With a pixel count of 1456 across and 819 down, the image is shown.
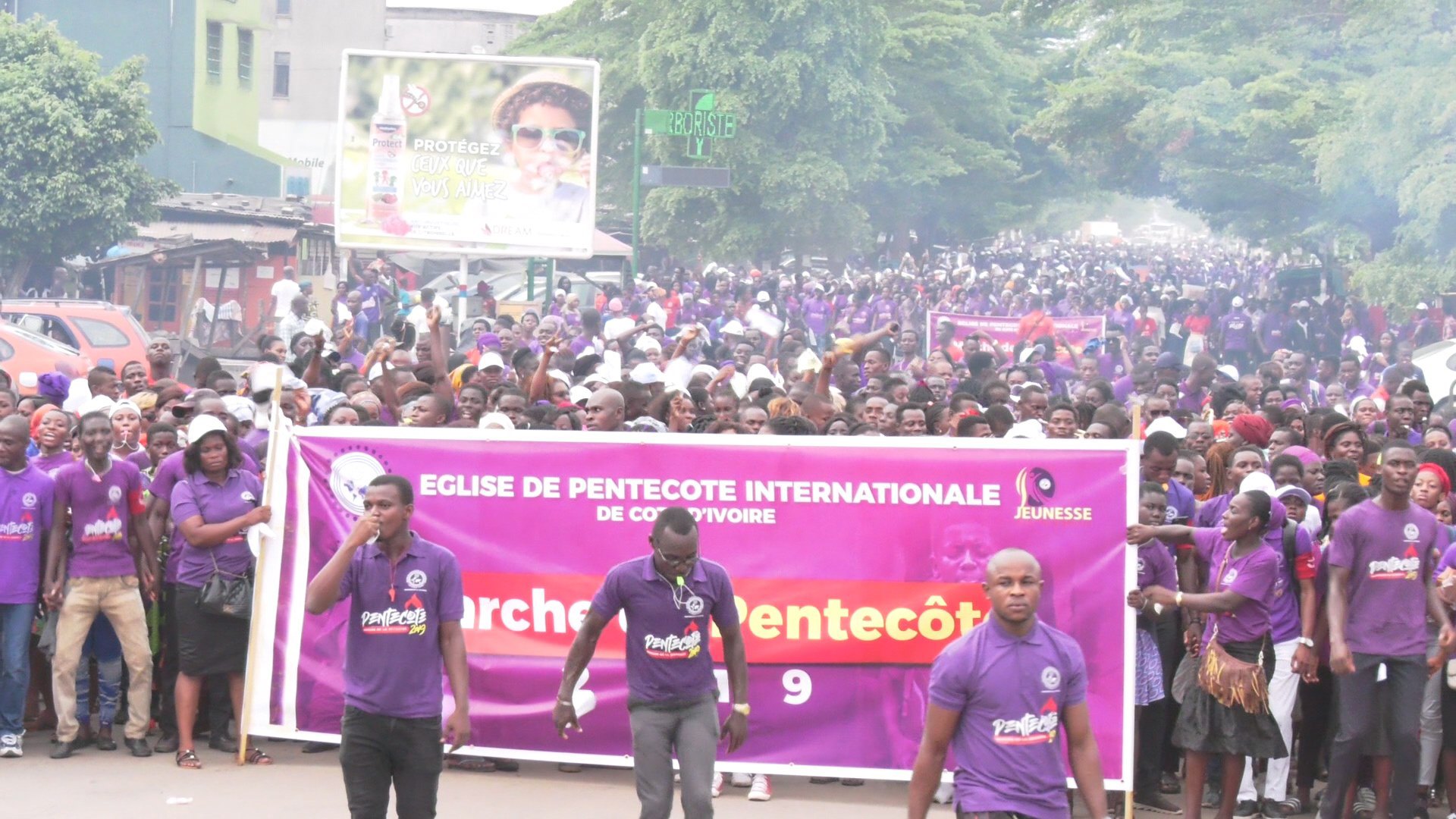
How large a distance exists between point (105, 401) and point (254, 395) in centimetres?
83

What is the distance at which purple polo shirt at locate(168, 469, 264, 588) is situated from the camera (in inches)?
342

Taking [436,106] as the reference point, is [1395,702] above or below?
below

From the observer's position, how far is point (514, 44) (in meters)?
45.9

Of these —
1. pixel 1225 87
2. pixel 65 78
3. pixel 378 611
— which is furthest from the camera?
pixel 65 78

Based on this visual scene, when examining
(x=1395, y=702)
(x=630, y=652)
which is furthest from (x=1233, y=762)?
(x=630, y=652)

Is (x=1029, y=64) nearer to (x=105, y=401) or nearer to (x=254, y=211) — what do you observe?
(x=254, y=211)

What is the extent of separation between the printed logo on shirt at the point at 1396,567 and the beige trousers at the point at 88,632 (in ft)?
18.9

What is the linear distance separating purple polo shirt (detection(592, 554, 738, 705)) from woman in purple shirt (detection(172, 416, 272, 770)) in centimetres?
259

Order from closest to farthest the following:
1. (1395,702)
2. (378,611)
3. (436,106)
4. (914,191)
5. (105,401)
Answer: (378,611) → (1395,702) → (105,401) → (436,106) → (914,191)

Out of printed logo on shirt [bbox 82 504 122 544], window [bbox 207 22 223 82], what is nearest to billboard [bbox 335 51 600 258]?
printed logo on shirt [bbox 82 504 122 544]

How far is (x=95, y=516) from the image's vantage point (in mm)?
8898

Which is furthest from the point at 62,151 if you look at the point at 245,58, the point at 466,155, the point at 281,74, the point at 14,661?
the point at 281,74

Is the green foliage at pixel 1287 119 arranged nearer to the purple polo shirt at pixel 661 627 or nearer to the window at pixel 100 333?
the window at pixel 100 333

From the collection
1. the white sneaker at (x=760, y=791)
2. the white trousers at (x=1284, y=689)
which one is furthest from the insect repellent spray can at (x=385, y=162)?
the white trousers at (x=1284, y=689)
